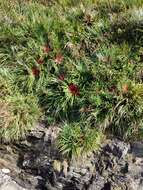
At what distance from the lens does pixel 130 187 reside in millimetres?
5578

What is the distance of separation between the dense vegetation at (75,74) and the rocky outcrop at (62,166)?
0.17m

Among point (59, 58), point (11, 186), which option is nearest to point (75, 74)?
point (59, 58)

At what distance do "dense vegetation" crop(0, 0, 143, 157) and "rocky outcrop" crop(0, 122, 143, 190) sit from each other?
17 centimetres

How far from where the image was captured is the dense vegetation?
566cm

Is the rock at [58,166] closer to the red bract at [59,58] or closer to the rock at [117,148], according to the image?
the rock at [117,148]

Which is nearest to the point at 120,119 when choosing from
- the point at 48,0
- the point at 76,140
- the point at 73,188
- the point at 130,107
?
the point at 130,107

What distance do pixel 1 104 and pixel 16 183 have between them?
119 cm

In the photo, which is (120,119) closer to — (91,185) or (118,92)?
(118,92)

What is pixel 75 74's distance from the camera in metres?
5.89

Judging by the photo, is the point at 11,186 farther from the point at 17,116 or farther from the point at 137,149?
the point at 137,149

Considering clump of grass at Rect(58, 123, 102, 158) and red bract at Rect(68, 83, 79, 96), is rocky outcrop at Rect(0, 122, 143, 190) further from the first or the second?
red bract at Rect(68, 83, 79, 96)

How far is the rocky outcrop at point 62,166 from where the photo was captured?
5637mm

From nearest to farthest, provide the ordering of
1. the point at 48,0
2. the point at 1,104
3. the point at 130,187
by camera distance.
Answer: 1. the point at 130,187
2. the point at 1,104
3. the point at 48,0

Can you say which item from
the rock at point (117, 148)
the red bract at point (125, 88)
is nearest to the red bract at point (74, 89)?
the red bract at point (125, 88)
